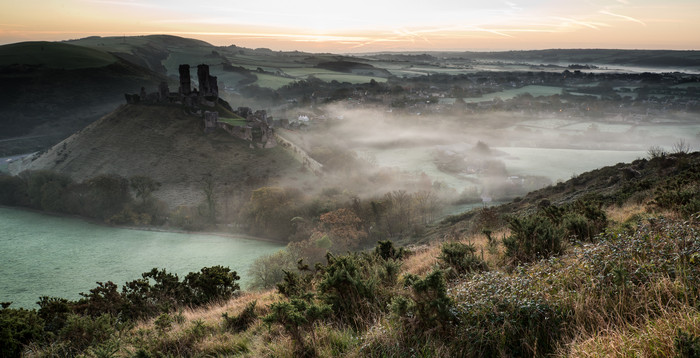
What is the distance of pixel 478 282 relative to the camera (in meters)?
5.91

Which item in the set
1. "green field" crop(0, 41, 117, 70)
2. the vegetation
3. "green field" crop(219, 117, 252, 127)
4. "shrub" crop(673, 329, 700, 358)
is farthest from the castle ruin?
"green field" crop(0, 41, 117, 70)

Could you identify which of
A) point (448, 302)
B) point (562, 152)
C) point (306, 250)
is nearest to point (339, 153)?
point (306, 250)

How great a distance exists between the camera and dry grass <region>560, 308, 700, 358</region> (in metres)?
3.63

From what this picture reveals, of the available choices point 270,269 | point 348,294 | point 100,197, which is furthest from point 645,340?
point 100,197

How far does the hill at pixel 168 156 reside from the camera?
225 ft

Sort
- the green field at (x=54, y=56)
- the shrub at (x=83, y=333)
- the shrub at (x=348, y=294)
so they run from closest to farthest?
1. the shrub at (x=348, y=294)
2. the shrub at (x=83, y=333)
3. the green field at (x=54, y=56)

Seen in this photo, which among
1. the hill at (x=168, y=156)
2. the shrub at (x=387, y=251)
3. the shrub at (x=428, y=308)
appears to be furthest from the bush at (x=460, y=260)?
the hill at (x=168, y=156)

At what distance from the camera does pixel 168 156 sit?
7362 cm

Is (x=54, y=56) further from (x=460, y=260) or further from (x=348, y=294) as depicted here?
(x=460, y=260)

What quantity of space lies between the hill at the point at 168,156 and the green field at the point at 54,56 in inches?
4006

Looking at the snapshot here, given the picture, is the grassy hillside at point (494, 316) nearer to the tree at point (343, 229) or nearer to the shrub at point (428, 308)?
the shrub at point (428, 308)

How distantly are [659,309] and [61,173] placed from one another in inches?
3645

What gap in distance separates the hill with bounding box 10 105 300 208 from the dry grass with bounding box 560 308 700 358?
6646cm

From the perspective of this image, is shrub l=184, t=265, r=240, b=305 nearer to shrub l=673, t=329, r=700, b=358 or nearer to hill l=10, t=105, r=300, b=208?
shrub l=673, t=329, r=700, b=358
